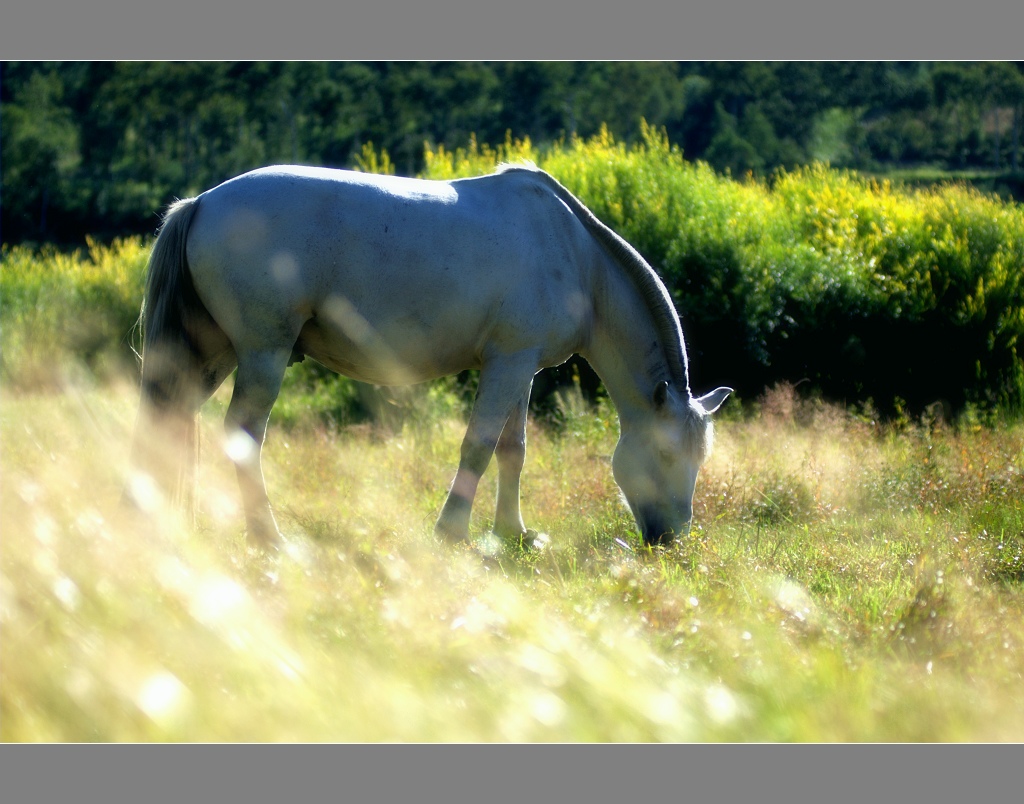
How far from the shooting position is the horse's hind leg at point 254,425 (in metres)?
5.44

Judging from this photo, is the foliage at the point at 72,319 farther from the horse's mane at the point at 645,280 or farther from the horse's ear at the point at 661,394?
the horse's ear at the point at 661,394

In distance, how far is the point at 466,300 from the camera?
570 cm

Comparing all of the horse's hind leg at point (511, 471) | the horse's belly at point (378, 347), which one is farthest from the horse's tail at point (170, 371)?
the horse's hind leg at point (511, 471)

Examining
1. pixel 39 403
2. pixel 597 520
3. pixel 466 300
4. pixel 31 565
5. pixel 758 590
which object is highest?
pixel 466 300

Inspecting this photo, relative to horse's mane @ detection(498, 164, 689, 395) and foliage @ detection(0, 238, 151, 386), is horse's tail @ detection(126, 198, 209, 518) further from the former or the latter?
foliage @ detection(0, 238, 151, 386)

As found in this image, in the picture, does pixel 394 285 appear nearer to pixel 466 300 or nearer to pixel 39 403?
pixel 466 300

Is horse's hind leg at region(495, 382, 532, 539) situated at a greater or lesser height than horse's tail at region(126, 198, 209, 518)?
lesser

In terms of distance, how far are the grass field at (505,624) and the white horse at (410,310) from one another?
1.65 ft

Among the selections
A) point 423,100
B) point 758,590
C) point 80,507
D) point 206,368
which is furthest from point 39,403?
point 423,100

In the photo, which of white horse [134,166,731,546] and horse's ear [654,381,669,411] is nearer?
white horse [134,166,731,546]

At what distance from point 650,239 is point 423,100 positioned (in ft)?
95.9

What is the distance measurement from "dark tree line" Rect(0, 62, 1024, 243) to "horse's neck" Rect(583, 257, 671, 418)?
29723 mm

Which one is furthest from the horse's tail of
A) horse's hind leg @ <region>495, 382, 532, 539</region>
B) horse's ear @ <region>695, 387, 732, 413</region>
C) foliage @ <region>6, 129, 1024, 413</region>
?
foliage @ <region>6, 129, 1024, 413</region>

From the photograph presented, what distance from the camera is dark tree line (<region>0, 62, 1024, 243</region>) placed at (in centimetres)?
3662
